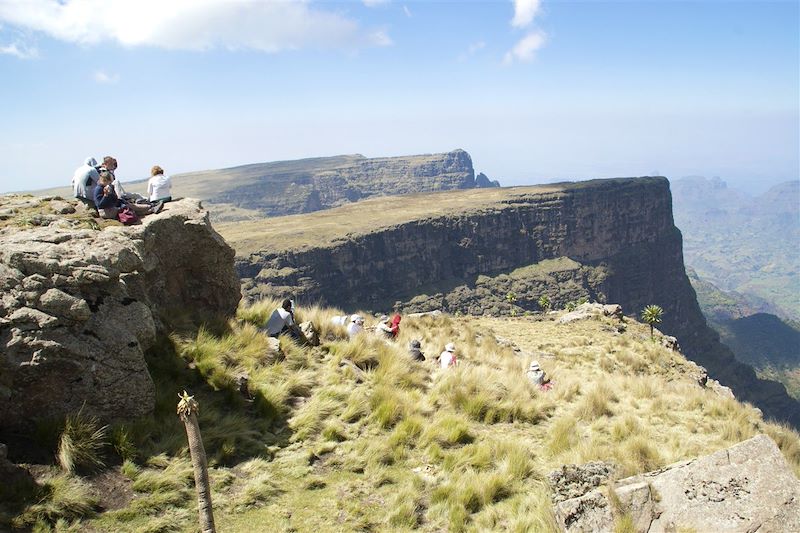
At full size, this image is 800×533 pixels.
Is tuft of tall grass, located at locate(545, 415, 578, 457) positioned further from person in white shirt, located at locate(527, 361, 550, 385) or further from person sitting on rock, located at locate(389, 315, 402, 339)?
person sitting on rock, located at locate(389, 315, 402, 339)

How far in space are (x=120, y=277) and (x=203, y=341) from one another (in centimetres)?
225

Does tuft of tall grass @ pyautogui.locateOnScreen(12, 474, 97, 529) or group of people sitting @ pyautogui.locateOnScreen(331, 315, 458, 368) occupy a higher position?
tuft of tall grass @ pyautogui.locateOnScreen(12, 474, 97, 529)

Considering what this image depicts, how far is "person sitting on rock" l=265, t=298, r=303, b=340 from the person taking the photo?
12.1 meters

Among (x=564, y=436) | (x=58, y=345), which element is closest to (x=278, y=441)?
(x=58, y=345)

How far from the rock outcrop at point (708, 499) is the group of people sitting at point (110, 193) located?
1003 centimetres

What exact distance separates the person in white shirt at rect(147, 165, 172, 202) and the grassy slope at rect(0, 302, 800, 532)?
3617 mm

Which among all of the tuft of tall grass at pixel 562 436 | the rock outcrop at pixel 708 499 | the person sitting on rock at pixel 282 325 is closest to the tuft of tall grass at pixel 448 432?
the tuft of tall grass at pixel 562 436

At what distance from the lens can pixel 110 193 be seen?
10.6 metres

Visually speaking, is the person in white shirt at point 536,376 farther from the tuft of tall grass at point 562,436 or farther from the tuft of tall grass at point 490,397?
the tuft of tall grass at point 562,436

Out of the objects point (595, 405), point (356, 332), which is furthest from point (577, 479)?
point (356, 332)

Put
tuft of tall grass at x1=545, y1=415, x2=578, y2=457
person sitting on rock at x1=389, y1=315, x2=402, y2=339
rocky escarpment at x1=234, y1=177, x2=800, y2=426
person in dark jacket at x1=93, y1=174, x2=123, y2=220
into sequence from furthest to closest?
rocky escarpment at x1=234, y1=177, x2=800, y2=426
person sitting on rock at x1=389, y1=315, x2=402, y2=339
person in dark jacket at x1=93, y1=174, x2=123, y2=220
tuft of tall grass at x1=545, y1=415, x2=578, y2=457

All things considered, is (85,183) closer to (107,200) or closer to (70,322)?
(107,200)

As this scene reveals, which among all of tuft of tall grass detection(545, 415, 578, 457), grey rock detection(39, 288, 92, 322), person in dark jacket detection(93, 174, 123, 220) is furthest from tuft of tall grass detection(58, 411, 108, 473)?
tuft of tall grass detection(545, 415, 578, 457)

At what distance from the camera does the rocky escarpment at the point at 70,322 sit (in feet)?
20.2
